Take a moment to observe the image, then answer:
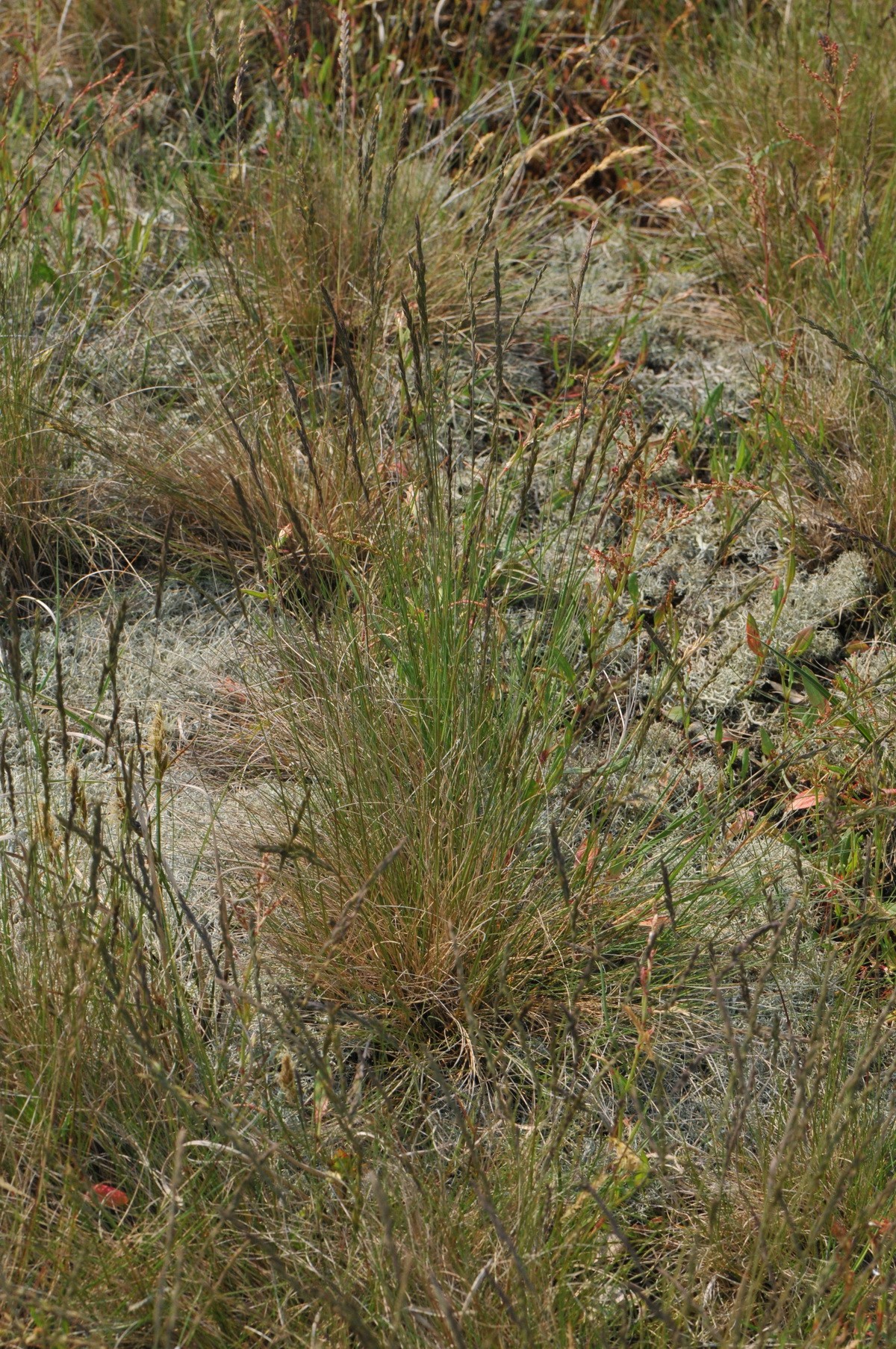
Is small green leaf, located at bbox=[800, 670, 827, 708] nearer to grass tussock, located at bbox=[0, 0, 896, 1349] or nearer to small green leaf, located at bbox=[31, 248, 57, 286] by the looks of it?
grass tussock, located at bbox=[0, 0, 896, 1349]

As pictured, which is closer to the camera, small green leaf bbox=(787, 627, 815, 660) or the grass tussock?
the grass tussock

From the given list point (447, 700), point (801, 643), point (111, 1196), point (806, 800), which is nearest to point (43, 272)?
point (447, 700)

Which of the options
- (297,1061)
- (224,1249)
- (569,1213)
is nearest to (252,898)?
(297,1061)

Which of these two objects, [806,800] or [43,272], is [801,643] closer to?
[806,800]

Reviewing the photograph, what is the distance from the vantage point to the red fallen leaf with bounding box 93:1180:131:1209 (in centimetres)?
146

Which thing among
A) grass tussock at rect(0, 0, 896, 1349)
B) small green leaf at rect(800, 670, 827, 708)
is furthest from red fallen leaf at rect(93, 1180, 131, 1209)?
small green leaf at rect(800, 670, 827, 708)

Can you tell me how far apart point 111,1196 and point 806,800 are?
49.3 inches

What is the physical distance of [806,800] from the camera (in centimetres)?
213

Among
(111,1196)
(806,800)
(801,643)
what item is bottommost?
(111,1196)

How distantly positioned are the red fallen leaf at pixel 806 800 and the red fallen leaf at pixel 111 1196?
3.81ft

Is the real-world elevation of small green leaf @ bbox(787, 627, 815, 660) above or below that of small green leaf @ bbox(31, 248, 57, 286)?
above

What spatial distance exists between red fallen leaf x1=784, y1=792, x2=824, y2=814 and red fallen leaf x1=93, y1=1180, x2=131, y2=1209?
1162mm

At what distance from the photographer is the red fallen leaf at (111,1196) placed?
1.46 m

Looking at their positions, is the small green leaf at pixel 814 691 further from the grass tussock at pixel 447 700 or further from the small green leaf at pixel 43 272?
the small green leaf at pixel 43 272
